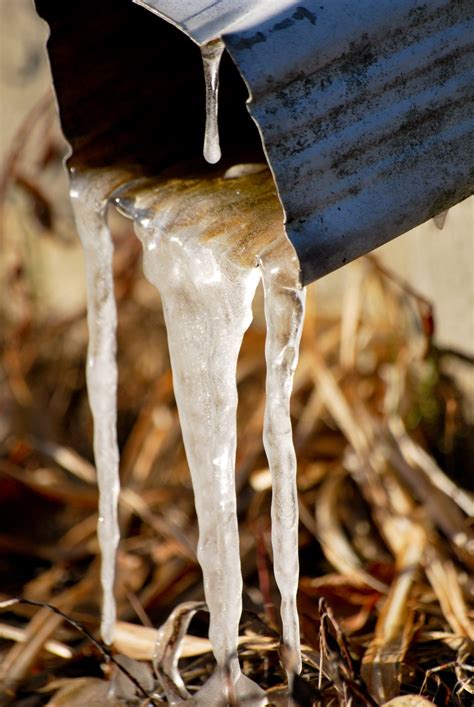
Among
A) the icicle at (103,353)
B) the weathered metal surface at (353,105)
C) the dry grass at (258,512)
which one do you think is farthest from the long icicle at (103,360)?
the weathered metal surface at (353,105)

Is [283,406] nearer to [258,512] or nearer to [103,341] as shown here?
[103,341]

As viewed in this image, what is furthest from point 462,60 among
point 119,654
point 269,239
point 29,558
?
point 29,558

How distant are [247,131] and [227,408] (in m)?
0.62

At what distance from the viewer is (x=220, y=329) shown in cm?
144

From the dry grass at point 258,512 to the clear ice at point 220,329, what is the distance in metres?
0.12

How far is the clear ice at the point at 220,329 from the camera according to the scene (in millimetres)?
1364

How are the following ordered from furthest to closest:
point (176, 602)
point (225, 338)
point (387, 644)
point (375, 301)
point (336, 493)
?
point (375, 301) → point (336, 493) → point (176, 602) → point (387, 644) → point (225, 338)

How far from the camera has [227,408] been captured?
1.48m

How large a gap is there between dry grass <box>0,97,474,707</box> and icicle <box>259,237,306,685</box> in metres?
0.06

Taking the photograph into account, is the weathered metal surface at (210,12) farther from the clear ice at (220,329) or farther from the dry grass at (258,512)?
the dry grass at (258,512)

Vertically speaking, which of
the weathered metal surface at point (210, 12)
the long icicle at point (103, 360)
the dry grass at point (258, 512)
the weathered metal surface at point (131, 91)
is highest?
the weathered metal surface at point (210, 12)

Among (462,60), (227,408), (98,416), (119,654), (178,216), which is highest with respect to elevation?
(462,60)

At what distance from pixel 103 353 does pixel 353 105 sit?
31.3 inches

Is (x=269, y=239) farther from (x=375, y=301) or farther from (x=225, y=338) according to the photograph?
(x=375, y=301)
